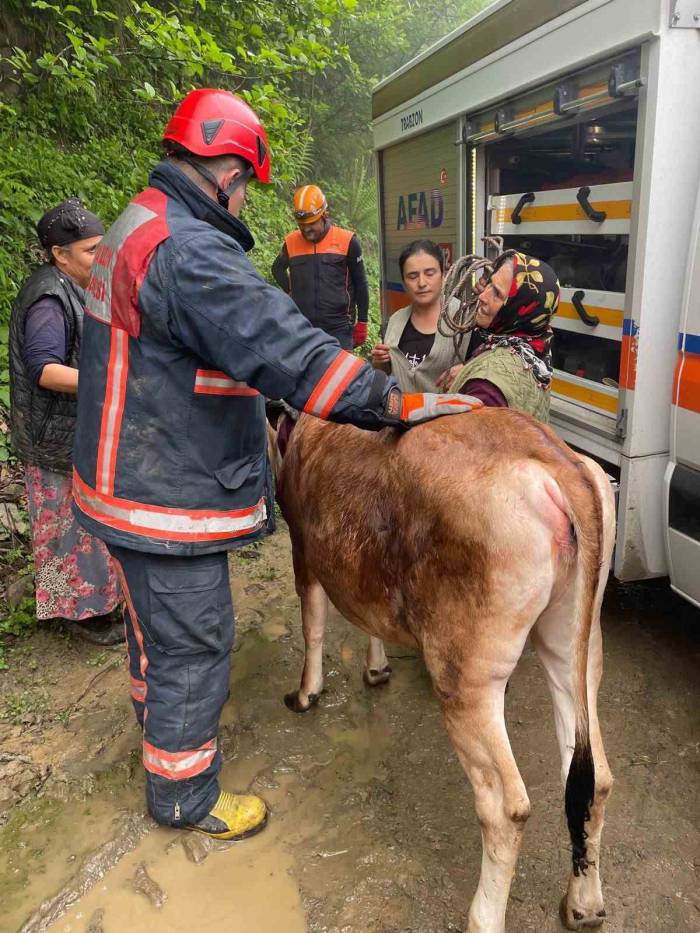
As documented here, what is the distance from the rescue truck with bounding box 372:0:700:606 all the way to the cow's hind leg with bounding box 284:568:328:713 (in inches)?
57.1

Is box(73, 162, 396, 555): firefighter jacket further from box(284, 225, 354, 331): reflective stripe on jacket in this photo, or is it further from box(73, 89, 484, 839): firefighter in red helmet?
box(284, 225, 354, 331): reflective stripe on jacket

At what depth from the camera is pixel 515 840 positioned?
6.72 feet

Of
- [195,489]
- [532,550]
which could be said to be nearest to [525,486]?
[532,550]

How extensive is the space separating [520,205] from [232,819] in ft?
12.2

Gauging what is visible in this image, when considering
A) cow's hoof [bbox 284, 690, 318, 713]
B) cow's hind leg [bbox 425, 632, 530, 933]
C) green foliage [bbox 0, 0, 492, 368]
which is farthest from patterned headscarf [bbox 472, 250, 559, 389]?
green foliage [bbox 0, 0, 492, 368]

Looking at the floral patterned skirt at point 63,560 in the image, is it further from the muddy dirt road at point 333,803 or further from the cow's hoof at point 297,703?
the cow's hoof at point 297,703

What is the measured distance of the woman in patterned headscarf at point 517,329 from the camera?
269 cm

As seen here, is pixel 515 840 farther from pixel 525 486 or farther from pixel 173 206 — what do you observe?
pixel 173 206

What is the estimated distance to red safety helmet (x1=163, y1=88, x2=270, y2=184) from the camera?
7.09 feet

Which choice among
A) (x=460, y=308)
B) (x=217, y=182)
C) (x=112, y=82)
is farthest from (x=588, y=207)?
(x=112, y=82)

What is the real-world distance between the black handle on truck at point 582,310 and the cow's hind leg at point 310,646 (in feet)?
6.56

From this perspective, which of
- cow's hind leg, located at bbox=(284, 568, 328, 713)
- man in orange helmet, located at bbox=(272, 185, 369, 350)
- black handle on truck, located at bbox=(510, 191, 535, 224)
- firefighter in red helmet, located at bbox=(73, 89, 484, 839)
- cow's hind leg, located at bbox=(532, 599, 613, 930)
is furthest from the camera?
man in orange helmet, located at bbox=(272, 185, 369, 350)

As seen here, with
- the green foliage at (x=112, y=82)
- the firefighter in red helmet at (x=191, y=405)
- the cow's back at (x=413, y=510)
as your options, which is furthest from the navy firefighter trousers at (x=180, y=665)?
the green foliage at (x=112, y=82)

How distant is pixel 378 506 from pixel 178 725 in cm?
112
